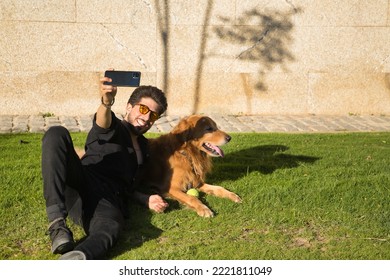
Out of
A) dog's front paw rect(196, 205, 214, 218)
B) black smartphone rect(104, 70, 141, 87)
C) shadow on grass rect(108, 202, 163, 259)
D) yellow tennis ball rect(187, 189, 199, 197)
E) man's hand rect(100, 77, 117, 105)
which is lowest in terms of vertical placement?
shadow on grass rect(108, 202, 163, 259)

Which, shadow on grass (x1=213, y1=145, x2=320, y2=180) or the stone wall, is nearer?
shadow on grass (x1=213, y1=145, x2=320, y2=180)

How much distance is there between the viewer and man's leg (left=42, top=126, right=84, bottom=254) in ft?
13.1

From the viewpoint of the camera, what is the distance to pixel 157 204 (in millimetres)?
4883

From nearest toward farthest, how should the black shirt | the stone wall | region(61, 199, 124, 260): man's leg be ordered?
region(61, 199, 124, 260): man's leg → the black shirt → the stone wall

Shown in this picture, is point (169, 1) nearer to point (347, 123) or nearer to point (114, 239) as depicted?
point (347, 123)

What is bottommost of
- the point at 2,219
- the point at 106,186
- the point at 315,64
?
the point at 2,219

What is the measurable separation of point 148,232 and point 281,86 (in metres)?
5.89

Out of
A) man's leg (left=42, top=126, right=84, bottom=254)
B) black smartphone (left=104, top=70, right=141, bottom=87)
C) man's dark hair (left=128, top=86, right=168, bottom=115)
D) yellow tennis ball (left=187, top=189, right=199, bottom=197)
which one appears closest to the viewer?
Answer: man's leg (left=42, top=126, right=84, bottom=254)

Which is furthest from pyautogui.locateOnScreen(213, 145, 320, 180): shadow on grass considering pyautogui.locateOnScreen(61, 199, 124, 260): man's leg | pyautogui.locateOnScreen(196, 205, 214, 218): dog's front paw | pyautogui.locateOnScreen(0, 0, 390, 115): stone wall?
pyautogui.locateOnScreen(0, 0, 390, 115): stone wall

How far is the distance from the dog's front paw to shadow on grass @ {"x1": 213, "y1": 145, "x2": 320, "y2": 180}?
106 cm

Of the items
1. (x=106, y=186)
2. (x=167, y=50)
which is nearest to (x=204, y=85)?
(x=167, y=50)

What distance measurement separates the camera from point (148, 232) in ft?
14.8

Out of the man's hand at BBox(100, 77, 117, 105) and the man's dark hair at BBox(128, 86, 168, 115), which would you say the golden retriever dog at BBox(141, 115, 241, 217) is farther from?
the man's hand at BBox(100, 77, 117, 105)

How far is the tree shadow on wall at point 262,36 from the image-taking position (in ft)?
31.4
